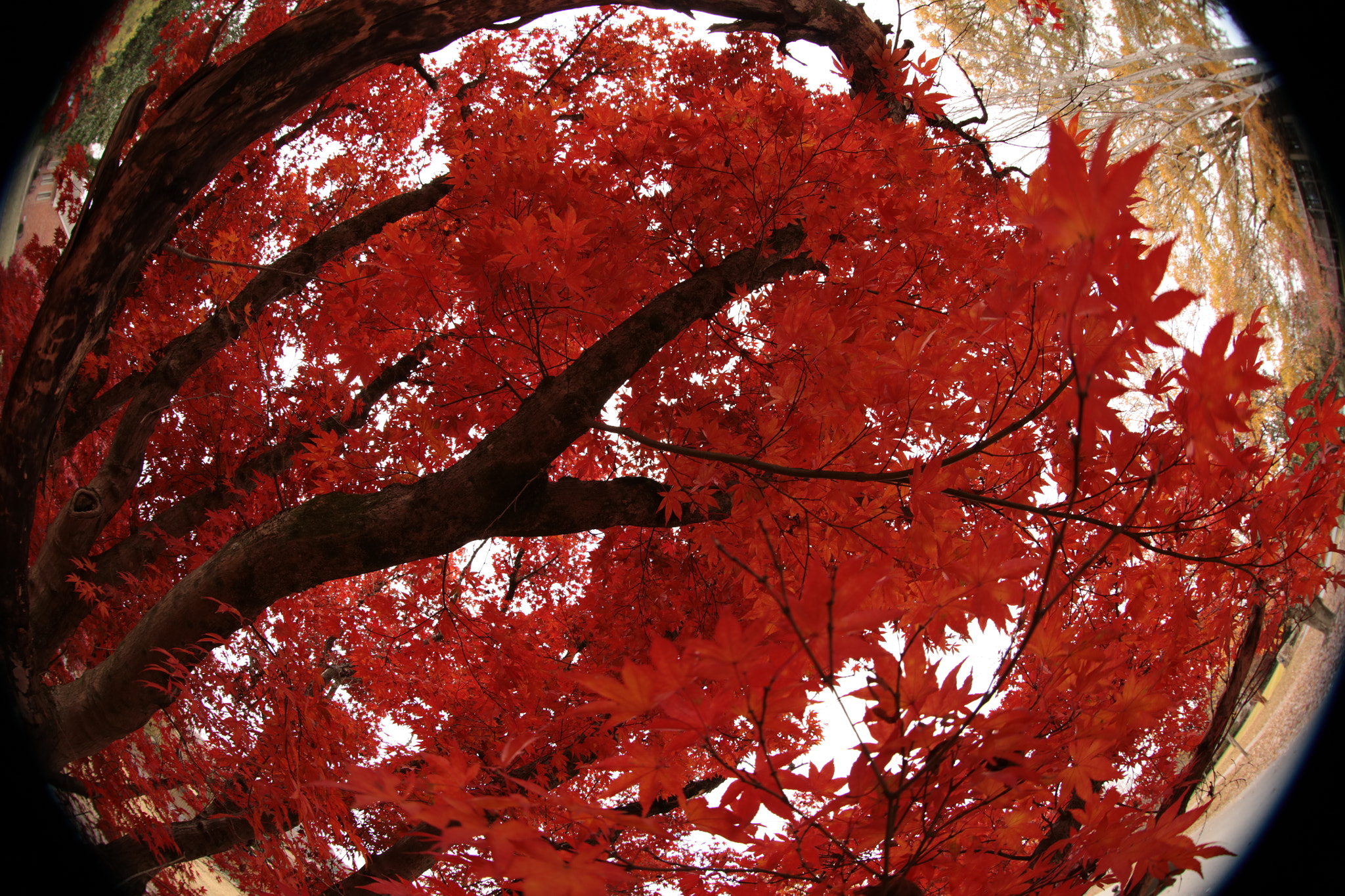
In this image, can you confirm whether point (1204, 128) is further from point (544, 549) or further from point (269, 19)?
point (544, 549)

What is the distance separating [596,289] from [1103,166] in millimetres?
1853

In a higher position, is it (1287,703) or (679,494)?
(679,494)

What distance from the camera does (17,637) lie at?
7.59ft

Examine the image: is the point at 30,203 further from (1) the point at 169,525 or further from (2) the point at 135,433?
(1) the point at 169,525

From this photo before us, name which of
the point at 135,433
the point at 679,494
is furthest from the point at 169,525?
the point at 679,494

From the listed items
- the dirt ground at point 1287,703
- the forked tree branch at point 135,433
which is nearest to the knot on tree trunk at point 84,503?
the forked tree branch at point 135,433

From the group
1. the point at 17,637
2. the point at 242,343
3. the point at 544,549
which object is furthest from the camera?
the point at 544,549

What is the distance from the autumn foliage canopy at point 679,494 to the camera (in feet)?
3.27

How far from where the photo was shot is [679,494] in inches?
89.0

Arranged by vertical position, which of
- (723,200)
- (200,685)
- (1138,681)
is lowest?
(1138,681)

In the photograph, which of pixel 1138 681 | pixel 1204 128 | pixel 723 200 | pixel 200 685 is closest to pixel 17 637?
pixel 200 685

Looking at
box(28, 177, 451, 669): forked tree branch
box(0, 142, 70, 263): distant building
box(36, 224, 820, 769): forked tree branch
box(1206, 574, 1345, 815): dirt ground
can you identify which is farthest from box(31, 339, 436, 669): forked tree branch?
box(1206, 574, 1345, 815): dirt ground

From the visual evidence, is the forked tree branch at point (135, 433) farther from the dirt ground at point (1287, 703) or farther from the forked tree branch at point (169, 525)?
the dirt ground at point (1287, 703)

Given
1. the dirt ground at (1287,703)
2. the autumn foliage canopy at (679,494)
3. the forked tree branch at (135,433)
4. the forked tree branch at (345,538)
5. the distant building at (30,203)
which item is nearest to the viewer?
the autumn foliage canopy at (679,494)
